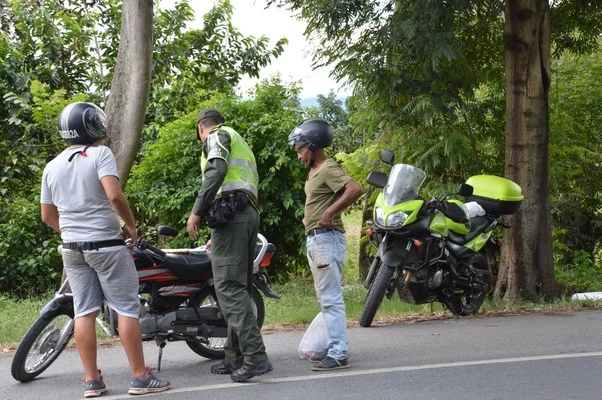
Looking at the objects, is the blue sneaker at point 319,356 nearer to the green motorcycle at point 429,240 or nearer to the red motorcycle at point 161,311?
the red motorcycle at point 161,311

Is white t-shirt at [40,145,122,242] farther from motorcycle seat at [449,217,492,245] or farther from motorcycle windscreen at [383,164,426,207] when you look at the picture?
motorcycle seat at [449,217,492,245]

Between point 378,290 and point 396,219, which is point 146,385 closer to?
point 378,290

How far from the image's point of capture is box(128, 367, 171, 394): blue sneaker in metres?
6.48

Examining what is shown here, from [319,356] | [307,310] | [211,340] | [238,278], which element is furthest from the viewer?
[307,310]

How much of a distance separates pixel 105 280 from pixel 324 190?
1.86 m

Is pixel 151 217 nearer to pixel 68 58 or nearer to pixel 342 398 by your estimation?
pixel 68 58

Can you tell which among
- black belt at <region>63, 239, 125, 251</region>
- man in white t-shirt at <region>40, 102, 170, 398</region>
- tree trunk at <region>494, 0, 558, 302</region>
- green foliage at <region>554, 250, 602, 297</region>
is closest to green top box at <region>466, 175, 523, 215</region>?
tree trunk at <region>494, 0, 558, 302</region>

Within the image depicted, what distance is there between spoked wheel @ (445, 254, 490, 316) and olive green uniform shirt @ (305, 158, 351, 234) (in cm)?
268

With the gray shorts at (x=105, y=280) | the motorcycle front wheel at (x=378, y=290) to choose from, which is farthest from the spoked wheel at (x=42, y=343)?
the motorcycle front wheel at (x=378, y=290)

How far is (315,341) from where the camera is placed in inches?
291

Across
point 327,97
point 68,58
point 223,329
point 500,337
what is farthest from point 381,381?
point 327,97

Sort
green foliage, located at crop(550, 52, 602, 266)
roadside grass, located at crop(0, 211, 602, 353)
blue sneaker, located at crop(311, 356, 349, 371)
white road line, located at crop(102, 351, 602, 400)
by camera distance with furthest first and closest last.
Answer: green foliage, located at crop(550, 52, 602, 266)
roadside grass, located at crop(0, 211, 602, 353)
blue sneaker, located at crop(311, 356, 349, 371)
white road line, located at crop(102, 351, 602, 400)

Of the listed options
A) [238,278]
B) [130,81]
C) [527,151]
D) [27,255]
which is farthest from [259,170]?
[238,278]

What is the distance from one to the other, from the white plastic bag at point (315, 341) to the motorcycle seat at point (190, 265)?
3.09 ft
